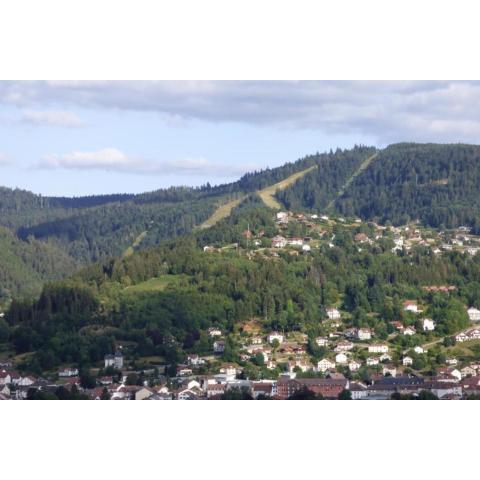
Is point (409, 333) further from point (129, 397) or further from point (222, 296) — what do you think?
point (129, 397)

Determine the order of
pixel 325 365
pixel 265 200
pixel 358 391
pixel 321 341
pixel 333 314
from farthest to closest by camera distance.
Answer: pixel 265 200
pixel 333 314
pixel 321 341
pixel 325 365
pixel 358 391

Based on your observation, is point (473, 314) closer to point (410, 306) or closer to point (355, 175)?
point (410, 306)

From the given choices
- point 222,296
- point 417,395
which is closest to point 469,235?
point 222,296

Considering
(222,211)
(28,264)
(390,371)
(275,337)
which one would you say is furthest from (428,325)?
(222,211)

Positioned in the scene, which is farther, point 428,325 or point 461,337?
point 428,325

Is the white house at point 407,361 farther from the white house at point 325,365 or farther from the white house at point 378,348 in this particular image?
A: the white house at point 325,365

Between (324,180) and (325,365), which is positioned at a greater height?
(324,180)
